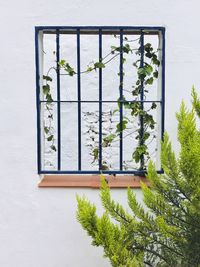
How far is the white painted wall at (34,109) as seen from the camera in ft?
12.2

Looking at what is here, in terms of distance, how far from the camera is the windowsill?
151 inches

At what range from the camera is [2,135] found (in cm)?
383

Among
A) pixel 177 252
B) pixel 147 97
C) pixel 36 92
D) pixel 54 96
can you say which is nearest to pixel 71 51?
pixel 54 96

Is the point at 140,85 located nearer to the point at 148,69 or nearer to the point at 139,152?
the point at 148,69

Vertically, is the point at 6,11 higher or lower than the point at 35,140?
higher

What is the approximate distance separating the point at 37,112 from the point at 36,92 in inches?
4.9

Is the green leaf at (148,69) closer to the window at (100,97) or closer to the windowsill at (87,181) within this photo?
the window at (100,97)

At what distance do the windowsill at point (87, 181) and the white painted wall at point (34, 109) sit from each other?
0.16ft

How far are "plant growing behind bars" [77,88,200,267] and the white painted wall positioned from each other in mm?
269

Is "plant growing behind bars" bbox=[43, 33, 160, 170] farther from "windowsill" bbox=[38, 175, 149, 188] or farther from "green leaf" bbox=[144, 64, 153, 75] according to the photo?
"windowsill" bbox=[38, 175, 149, 188]

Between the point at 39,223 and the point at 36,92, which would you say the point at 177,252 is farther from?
the point at 36,92

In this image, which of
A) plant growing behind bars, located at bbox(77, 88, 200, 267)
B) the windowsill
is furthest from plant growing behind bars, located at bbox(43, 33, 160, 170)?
plant growing behind bars, located at bbox(77, 88, 200, 267)

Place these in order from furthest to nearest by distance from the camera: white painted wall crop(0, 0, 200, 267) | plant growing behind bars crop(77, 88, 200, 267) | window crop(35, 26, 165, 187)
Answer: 1. window crop(35, 26, 165, 187)
2. white painted wall crop(0, 0, 200, 267)
3. plant growing behind bars crop(77, 88, 200, 267)

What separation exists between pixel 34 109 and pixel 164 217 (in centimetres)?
105
